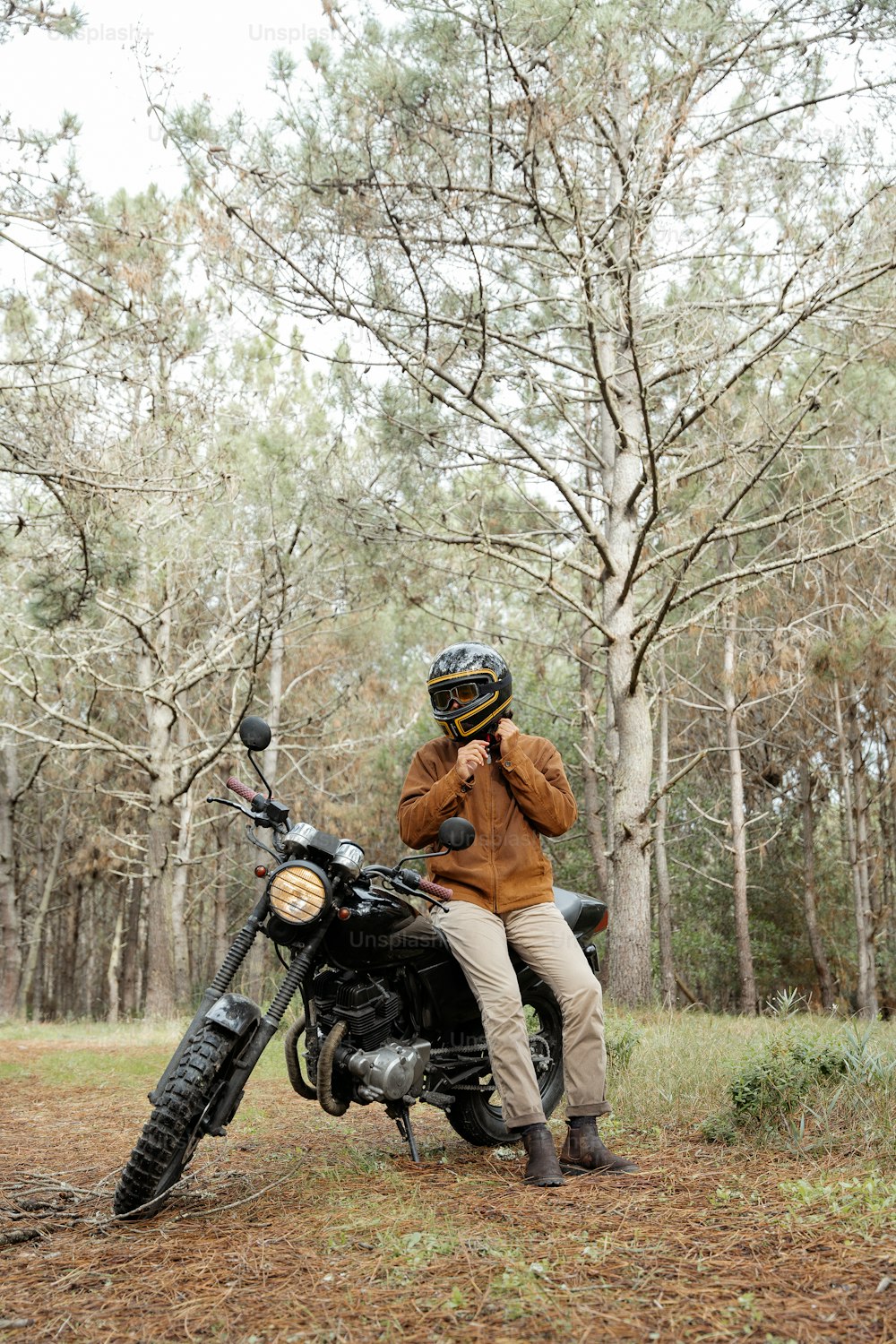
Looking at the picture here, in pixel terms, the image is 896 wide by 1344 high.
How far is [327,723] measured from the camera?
68.0 ft

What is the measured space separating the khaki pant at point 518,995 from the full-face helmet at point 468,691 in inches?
26.3

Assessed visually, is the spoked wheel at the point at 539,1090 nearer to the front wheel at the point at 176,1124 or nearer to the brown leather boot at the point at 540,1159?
the brown leather boot at the point at 540,1159

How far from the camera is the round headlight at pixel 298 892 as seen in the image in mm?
3535

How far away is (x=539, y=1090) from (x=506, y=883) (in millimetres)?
985

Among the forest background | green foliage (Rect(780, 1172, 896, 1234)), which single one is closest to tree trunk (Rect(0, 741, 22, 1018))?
the forest background

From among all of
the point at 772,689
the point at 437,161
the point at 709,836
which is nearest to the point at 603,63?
the point at 437,161

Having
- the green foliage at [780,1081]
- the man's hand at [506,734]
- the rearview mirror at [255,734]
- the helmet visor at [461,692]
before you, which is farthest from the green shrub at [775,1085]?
the rearview mirror at [255,734]

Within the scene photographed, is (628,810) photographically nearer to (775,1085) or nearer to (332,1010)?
(775,1085)

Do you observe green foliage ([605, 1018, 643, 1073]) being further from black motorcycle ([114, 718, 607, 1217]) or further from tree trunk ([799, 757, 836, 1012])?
tree trunk ([799, 757, 836, 1012])

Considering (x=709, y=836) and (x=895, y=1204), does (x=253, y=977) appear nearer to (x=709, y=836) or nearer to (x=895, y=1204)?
(x=709, y=836)

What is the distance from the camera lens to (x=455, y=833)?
3.64 metres

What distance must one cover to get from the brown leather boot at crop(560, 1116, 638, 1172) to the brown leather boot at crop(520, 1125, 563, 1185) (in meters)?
0.20

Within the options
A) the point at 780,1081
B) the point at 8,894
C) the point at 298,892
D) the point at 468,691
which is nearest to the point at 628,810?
the point at 780,1081

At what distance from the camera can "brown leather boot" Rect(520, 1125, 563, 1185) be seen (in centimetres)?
370
